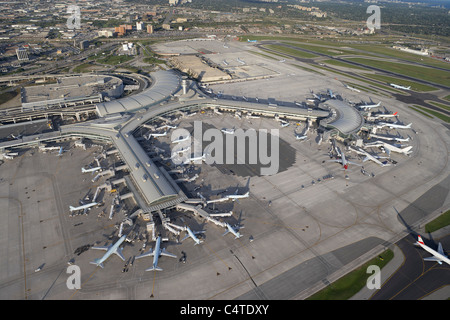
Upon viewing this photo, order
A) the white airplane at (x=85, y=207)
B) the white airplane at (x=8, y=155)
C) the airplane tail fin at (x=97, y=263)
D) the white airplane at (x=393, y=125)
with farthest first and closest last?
the white airplane at (x=393, y=125)
the white airplane at (x=8, y=155)
the white airplane at (x=85, y=207)
the airplane tail fin at (x=97, y=263)

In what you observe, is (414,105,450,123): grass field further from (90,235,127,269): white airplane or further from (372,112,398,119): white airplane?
(90,235,127,269): white airplane

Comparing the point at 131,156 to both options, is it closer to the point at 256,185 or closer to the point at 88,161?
the point at 88,161

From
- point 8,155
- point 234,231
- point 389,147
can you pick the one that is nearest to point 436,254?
point 234,231

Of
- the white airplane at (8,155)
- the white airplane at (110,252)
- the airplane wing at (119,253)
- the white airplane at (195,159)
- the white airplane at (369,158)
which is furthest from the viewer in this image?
the white airplane at (369,158)

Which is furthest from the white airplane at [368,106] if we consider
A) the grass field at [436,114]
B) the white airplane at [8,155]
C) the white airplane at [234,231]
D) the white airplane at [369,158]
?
the white airplane at [8,155]

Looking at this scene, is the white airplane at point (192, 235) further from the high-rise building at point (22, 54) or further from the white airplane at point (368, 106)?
the high-rise building at point (22, 54)

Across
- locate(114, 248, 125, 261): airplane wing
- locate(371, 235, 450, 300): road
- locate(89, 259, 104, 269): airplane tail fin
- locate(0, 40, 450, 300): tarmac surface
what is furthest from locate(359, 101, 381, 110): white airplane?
locate(89, 259, 104, 269): airplane tail fin

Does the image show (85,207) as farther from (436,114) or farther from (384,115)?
(436,114)

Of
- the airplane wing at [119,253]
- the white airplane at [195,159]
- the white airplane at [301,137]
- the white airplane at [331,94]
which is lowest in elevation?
the airplane wing at [119,253]

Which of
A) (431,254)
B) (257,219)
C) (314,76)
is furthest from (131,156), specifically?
(314,76)
